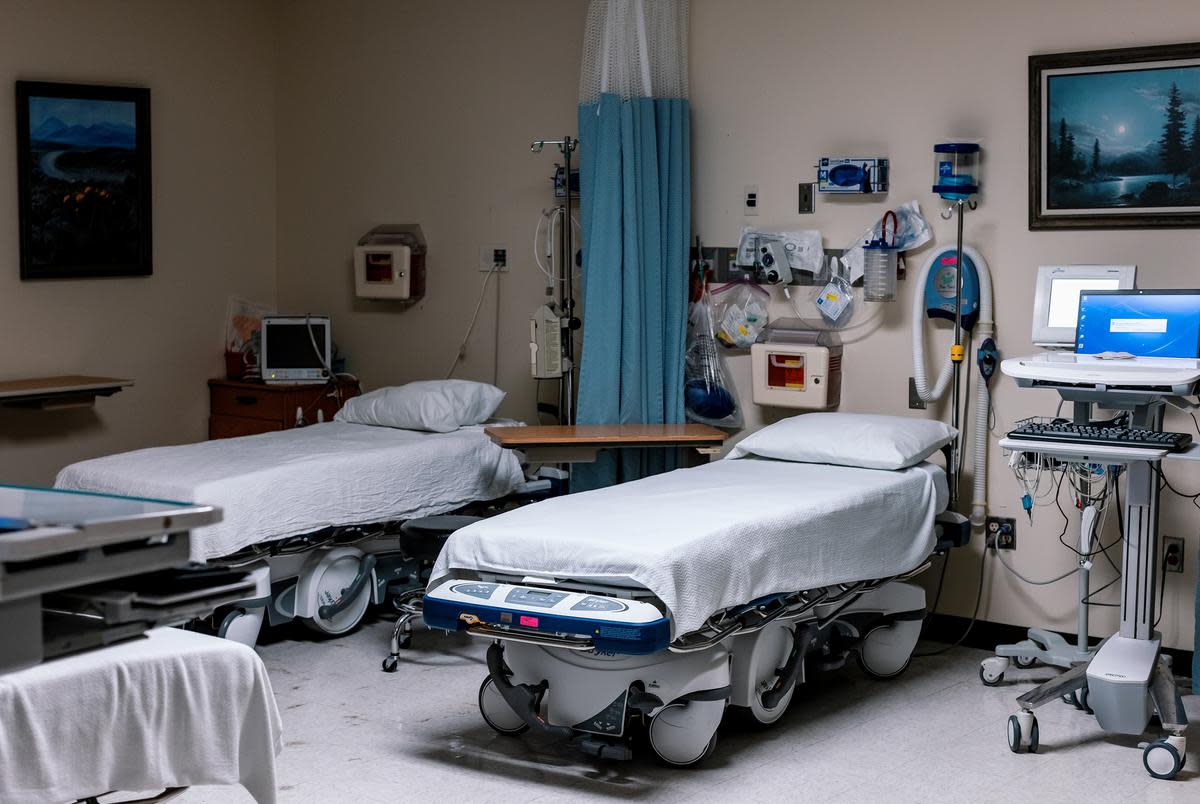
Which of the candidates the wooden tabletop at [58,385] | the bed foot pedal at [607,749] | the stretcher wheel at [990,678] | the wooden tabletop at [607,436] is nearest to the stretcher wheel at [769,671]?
the bed foot pedal at [607,749]

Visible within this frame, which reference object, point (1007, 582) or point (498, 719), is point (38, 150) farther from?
point (1007, 582)

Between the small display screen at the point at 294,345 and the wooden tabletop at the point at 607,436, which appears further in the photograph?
the small display screen at the point at 294,345

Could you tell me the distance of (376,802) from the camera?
342 cm

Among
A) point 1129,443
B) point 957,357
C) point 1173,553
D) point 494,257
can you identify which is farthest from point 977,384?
point 494,257

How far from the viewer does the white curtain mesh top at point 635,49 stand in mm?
5168

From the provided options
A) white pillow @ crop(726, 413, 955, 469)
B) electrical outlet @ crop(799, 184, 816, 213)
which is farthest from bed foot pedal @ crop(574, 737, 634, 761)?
electrical outlet @ crop(799, 184, 816, 213)

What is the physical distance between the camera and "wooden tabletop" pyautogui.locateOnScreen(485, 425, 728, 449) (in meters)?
4.74

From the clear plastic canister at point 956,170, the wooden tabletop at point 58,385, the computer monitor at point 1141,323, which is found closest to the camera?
the computer monitor at point 1141,323

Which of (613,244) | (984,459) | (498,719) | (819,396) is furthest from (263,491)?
(984,459)

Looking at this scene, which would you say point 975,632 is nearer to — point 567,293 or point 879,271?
Answer: point 879,271

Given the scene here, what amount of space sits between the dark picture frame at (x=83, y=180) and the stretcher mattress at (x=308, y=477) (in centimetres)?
143

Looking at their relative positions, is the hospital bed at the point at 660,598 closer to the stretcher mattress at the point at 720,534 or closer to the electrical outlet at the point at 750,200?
the stretcher mattress at the point at 720,534

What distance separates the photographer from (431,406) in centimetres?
535

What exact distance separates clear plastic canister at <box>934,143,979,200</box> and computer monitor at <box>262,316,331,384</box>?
3.08 m
